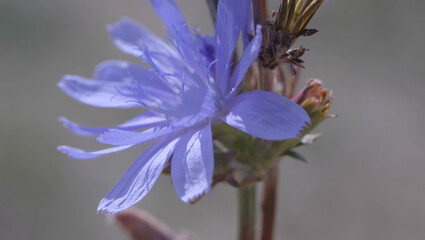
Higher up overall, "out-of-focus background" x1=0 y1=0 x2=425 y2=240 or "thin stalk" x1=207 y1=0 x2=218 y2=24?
"thin stalk" x1=207 y1=0 x2=218 y2=24

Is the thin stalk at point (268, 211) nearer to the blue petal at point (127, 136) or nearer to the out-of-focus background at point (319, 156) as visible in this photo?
the blue petal at point (127, 136)

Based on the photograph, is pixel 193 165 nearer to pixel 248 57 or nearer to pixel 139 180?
pixel 139 180

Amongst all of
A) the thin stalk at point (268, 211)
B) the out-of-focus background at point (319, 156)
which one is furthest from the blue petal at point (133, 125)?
the out-of-focus background at point (319, 156)

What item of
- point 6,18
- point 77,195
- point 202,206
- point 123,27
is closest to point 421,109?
point 202,206

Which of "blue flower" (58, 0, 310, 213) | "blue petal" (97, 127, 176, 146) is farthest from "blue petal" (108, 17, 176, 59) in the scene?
"blue petal" (97, 127, 176, 146)

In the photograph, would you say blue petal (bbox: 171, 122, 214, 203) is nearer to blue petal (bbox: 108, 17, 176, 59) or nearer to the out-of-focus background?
blue petal (bbox: 108, 17, 176, 59)

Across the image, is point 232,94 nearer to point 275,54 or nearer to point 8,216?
point 275,54
